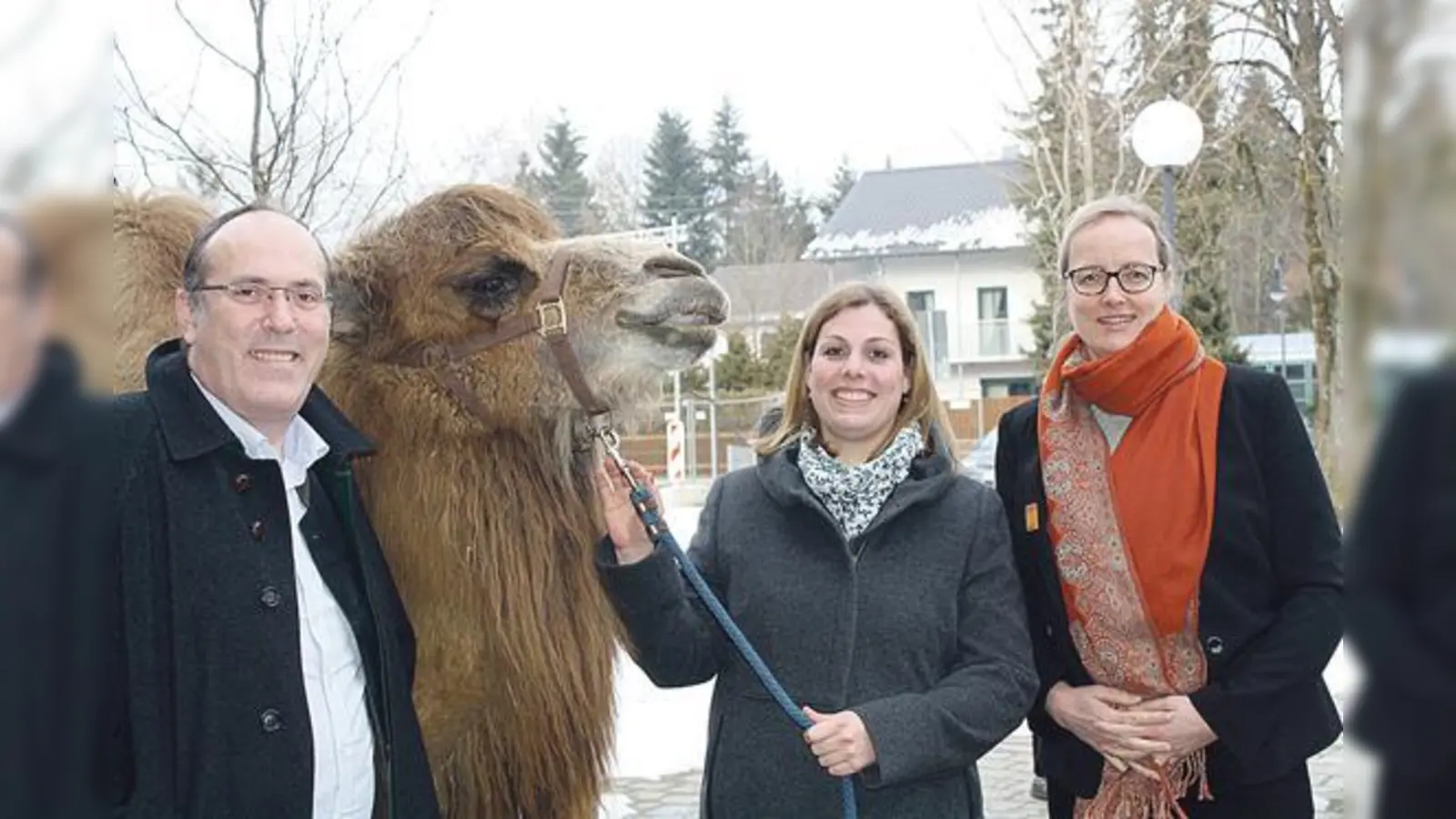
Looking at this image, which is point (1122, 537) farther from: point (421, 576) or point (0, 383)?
point (0, 383)

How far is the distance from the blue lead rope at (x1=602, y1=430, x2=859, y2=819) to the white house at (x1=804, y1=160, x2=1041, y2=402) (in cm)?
3792

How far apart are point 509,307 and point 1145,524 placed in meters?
1.61

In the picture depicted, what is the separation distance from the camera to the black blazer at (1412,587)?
22.1 inches

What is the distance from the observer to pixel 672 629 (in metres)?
3.30

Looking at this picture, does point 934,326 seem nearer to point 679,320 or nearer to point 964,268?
point 964,268

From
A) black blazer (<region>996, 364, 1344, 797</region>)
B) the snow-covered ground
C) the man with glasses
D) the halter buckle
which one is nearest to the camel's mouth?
the halter buckle

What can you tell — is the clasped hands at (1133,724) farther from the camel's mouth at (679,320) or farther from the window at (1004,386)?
the window at (1004,386)

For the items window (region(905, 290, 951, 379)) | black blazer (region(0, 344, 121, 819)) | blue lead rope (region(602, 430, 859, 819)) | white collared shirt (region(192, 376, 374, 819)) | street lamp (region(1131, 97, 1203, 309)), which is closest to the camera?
black blazer (region(0, 344, 121, 819))

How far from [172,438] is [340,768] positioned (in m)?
0.62

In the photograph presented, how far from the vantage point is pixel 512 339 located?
12.0ft

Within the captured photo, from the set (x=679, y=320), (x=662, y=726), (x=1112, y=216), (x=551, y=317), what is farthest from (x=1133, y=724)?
(x=662, y=726)

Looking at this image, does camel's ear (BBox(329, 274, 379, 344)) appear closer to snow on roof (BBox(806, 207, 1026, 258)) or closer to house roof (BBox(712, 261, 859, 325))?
snow on roof (BBox(806, 207, 1026, 258))

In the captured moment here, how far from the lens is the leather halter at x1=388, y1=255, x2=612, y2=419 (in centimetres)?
357

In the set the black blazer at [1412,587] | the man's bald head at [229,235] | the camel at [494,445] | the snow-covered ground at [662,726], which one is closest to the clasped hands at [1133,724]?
the camel at [494,445]
